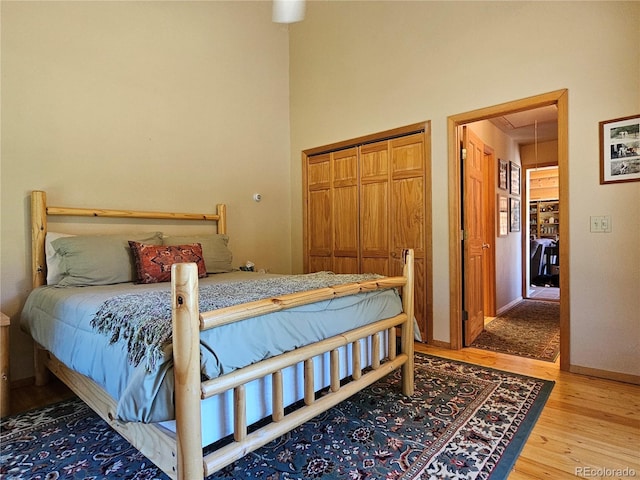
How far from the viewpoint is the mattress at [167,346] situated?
1.13 metres

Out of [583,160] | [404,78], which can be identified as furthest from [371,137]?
[583,160]

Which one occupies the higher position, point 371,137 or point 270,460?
point 371,137

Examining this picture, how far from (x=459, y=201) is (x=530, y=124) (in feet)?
8.21

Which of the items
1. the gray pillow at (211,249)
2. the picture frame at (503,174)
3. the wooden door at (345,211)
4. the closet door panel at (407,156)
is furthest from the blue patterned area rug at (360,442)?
the picture frame at (503,174)

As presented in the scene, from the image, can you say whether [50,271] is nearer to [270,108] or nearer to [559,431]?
[270,108]

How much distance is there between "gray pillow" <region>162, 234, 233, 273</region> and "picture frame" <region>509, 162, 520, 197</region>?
159 inches

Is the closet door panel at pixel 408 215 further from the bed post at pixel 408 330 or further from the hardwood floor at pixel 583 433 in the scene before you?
the hardwood floor at pixel 583 433

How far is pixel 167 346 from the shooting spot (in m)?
1.15

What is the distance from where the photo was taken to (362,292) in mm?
1888

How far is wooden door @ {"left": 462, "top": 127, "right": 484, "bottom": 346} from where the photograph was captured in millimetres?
3152

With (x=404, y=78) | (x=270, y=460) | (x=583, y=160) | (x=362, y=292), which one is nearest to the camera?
(x=270, y=460)

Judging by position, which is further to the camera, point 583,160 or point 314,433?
point 583,160

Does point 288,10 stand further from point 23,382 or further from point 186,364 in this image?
point 23,382

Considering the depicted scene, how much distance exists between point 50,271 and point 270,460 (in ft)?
6.37
